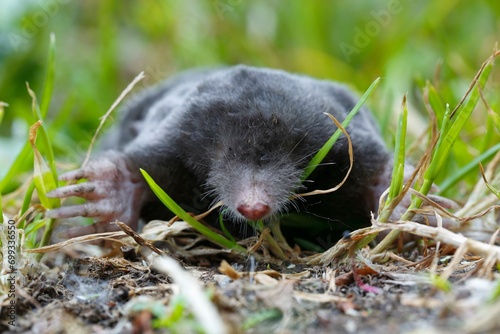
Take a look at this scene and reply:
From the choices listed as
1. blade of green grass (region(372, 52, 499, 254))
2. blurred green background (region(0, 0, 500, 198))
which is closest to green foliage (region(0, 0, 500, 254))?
blurred green background (region(0, 0, 500, 198))

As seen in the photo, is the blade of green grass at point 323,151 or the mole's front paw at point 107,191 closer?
the blade of green grass at point 323,151

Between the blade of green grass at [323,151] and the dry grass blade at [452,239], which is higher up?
the blade of green grass at [323,151]

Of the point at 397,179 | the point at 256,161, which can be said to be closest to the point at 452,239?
the point at 397,179

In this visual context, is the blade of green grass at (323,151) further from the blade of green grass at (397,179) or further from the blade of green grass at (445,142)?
the blade of green grass at (445,142)

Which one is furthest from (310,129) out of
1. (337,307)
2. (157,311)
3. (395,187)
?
(157,311)

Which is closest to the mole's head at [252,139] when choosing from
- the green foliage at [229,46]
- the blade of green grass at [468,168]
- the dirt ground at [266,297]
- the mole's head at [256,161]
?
the mole's head at [256,161]

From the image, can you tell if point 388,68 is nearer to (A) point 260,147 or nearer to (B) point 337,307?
(A) point 260,147
